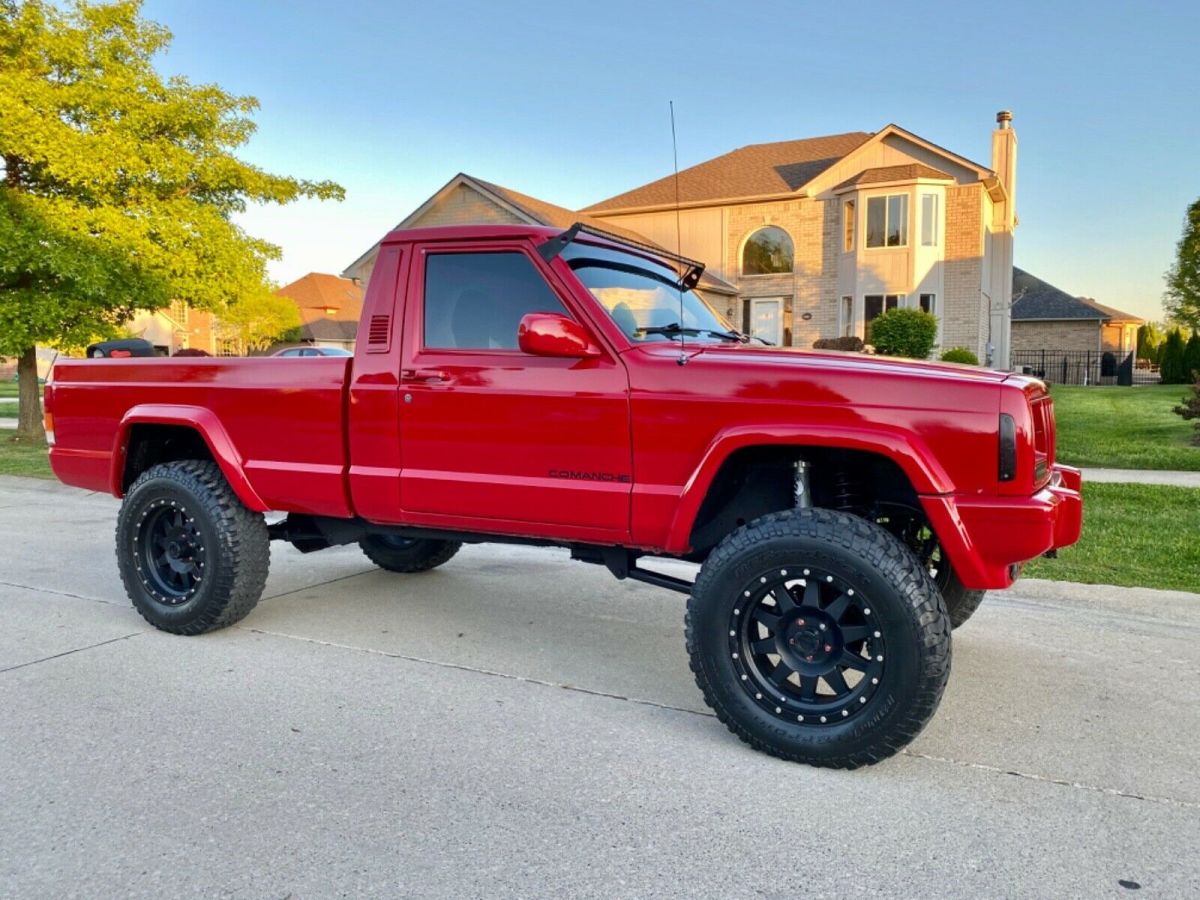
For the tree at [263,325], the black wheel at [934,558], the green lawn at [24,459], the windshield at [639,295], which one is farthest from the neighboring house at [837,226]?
the black wheel at [934,558]

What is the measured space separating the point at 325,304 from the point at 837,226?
118ft

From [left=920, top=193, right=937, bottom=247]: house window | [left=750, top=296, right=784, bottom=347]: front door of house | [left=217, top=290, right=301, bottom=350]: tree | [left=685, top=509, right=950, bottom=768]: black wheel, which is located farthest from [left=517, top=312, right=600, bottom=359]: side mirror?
[left=217, top=290, right=301, bottom=350]: tree

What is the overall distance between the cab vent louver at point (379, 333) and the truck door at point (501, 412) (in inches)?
4.1

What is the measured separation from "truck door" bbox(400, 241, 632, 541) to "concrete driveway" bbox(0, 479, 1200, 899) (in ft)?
2.74

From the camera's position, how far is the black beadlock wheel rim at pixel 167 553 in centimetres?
485

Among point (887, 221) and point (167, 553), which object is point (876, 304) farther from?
point (167, 553)

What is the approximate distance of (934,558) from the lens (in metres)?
4.39

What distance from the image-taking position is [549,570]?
664 centimetres

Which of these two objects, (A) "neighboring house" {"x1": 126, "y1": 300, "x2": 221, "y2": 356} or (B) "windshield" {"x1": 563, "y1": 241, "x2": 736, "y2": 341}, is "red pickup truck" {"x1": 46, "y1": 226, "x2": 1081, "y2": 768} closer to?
(B) "windshield" {"x1": 563, "y1": 241, "x2": 736, "y2": 341}

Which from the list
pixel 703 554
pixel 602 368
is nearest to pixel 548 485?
pixel 602 368

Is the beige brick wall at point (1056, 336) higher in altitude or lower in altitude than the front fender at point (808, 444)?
higher

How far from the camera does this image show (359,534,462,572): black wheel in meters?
6.14

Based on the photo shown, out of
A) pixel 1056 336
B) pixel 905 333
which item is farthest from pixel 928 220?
pixel 1056 336

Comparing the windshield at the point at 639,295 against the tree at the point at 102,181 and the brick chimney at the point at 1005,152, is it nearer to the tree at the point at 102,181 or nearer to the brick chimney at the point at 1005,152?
the tree at the point at 102,181
